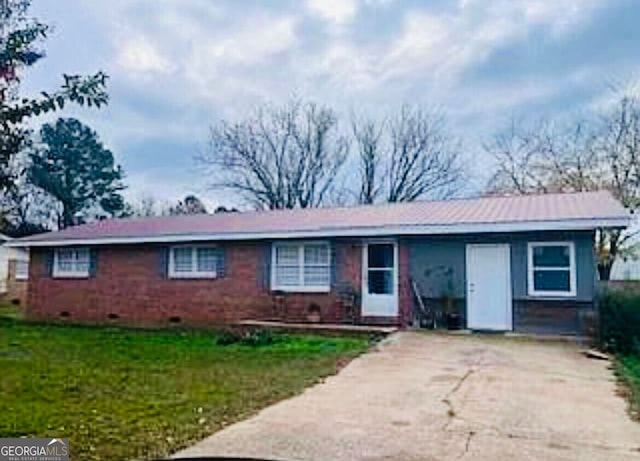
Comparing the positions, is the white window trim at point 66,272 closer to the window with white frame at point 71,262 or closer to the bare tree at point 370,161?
the window with white frame at point 71,262

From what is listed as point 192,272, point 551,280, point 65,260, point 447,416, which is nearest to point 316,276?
point 192,272

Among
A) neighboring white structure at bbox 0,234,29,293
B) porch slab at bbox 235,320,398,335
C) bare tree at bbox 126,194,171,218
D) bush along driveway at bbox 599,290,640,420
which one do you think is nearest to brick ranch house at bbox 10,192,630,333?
porch slab at bbox 235,320,398,335

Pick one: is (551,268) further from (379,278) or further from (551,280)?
(379,278)

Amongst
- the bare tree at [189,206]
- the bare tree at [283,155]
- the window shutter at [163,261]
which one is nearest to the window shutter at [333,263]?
the window shutter at [163,261]

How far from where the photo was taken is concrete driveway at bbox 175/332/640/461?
20.1ft

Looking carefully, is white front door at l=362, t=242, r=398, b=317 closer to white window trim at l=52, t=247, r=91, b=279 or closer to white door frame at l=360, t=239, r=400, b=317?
white door frame at l=360, t=239, r=400, b=317

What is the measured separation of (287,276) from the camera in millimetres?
18891

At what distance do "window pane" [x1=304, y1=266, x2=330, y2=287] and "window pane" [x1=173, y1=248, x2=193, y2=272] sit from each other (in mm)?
3993

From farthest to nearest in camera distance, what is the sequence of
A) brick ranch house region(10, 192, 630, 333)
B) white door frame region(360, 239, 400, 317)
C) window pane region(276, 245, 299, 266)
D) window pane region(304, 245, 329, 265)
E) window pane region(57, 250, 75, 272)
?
window pane region(57, 250, 75, 272)
window pane region(276, 245, 299, 266)
window pane region(304, 245, 329, 265)
white door frame region(360, 239, 400, 317)
brick ranch house region(10, 192, 630, 333)

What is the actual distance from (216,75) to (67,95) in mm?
17976

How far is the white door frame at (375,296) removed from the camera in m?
17.6

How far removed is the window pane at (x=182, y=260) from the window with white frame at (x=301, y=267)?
303cm

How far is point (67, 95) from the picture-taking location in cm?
438

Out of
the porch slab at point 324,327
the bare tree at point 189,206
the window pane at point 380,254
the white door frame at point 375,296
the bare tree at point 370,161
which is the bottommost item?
the porch slab at point 324,327
